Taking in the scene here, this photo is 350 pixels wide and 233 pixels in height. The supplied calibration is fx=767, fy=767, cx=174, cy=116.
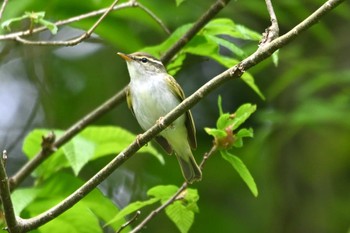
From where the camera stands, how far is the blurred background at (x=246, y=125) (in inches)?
249

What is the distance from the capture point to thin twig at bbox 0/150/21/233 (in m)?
2.82

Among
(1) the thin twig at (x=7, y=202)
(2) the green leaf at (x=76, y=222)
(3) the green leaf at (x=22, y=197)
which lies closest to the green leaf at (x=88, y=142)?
(3) the green leaf at (x=22, y=197)

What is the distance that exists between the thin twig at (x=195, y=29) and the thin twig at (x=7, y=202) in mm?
1464

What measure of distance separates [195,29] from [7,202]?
1565 millimetres

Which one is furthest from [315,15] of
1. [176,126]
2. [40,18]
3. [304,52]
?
[304,52]

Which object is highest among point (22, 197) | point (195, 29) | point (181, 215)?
point (195, 29)

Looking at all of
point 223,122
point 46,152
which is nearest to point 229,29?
point 223,122

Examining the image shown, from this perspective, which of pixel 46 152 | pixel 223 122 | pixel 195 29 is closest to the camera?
pixel 223 122

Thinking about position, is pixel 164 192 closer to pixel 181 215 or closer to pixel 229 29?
pixel 181 215

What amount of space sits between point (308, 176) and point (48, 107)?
2.33 meters

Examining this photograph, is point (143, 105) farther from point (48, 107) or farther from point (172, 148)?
point (48, 107)

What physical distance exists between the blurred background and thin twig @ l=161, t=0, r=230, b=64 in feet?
5.10

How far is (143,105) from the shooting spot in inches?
178

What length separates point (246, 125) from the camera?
24.5ft
